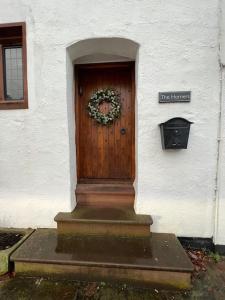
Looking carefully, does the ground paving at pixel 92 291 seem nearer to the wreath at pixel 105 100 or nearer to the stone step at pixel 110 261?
the stone step at pixel 110 261

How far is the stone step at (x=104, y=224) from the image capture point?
254 cm

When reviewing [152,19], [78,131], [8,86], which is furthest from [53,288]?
[152,19]

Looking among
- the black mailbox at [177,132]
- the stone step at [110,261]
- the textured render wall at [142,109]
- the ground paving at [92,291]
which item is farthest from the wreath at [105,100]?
the ground paving at [92,291]

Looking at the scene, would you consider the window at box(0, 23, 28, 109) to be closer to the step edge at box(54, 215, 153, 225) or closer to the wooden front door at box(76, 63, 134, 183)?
the wooden front door at box(76, 63, 134, 183)

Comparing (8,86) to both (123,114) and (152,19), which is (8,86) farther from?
(152,19)

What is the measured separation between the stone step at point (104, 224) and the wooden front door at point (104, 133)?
72cm

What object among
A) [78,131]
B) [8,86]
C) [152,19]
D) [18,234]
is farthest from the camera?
[78,131]

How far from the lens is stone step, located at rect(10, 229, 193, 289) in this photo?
207 cm

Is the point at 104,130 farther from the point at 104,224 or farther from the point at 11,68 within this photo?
the point at 11,68

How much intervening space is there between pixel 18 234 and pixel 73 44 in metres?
2.50

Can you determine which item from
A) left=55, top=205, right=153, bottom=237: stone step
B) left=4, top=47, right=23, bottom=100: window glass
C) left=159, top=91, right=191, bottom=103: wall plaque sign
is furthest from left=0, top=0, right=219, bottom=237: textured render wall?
left=4, top=47, right=23, bottom=100: window glass

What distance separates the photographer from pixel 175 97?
2.55m

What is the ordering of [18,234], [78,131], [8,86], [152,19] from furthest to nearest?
[78,131], [8,86], [18,234], [152,19]

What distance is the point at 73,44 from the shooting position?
8.75ft
